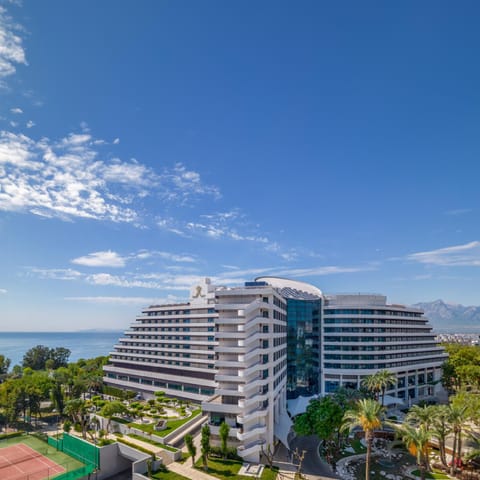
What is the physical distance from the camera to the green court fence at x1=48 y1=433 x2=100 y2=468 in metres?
54.2

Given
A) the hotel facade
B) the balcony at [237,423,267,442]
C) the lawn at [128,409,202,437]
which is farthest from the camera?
the hotel facade

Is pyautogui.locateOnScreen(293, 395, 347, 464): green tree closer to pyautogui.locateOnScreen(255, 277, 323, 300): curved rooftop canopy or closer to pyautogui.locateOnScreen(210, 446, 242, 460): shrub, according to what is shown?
pyautogui.locateOnScreen(210, 446, 242, 460): shrub

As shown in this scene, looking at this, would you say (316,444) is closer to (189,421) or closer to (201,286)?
(189,421)

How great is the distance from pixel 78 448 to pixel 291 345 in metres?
47.9

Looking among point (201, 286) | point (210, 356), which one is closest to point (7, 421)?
point (210, 356)

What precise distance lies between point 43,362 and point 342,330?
105 meters

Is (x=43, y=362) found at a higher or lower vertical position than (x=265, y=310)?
lower

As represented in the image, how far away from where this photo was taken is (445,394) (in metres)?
102

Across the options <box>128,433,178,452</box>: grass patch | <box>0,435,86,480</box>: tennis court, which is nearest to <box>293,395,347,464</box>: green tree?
<box>128,433,178,452</box>: grass patch

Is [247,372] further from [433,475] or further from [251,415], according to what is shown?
[433,475]

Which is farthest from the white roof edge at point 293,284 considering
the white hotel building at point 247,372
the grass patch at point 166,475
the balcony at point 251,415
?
the grass patch at point 166,475

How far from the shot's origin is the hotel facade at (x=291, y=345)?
6919 centimetres

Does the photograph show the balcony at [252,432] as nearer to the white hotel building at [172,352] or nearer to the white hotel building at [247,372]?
the white hotel building at [247,372]

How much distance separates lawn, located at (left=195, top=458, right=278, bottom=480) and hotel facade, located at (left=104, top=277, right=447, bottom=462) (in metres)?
10.3
